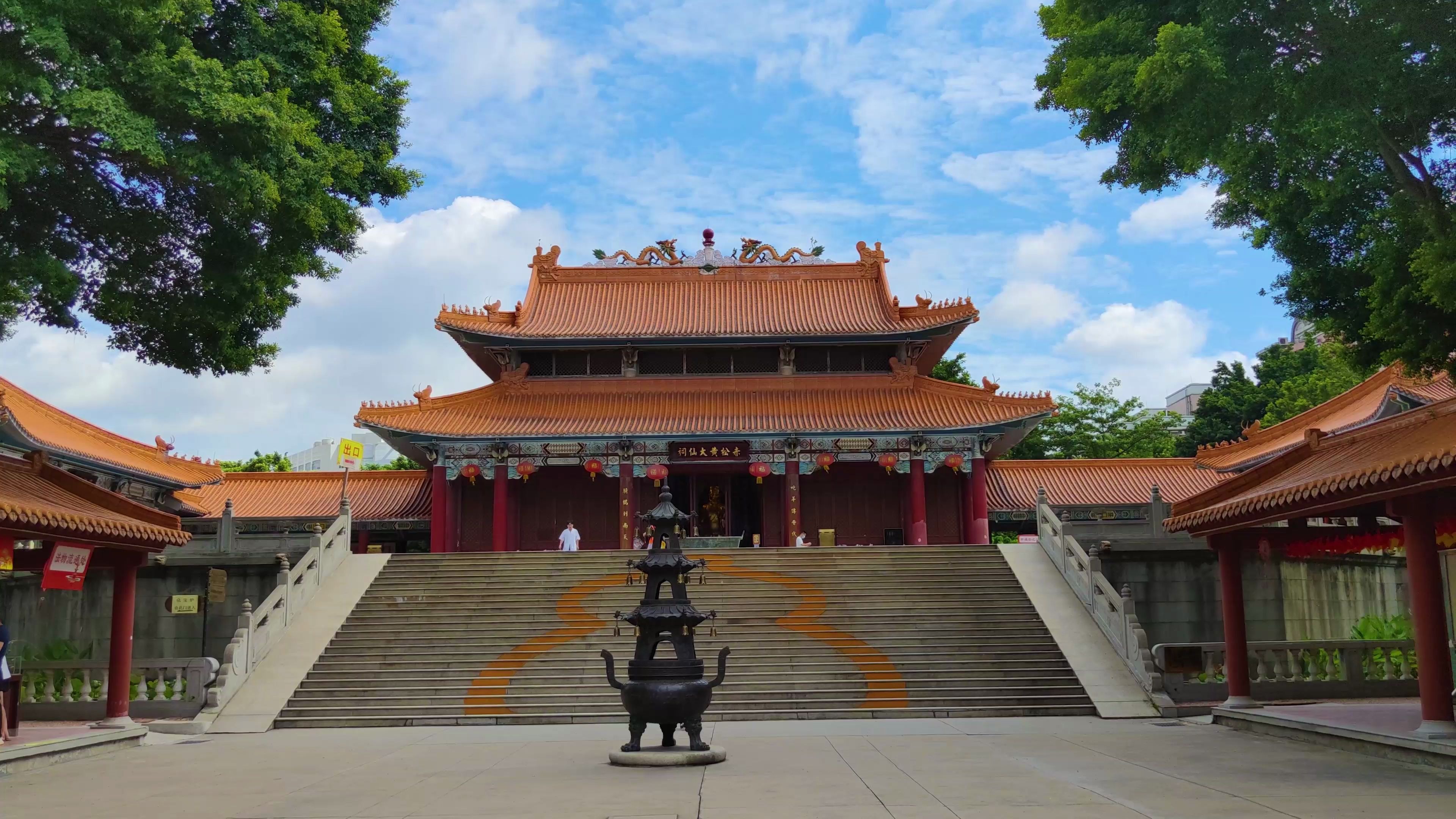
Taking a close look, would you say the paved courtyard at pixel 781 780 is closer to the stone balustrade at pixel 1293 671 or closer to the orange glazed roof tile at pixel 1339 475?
the stone balustrade at pixel 1293 671

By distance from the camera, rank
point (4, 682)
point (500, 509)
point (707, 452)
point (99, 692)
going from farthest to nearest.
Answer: point (707, 452) < point (500, 509) < point (99, 692) < point (4, 682)

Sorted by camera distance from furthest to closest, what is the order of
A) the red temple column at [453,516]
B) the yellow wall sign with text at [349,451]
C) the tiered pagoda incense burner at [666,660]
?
the red temple column at [453,516] < the yellow wall sign with text at [349,451] < the tiered pagoda incense burner at [666,660]

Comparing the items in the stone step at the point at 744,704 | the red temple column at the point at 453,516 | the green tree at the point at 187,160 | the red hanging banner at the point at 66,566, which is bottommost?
the stone step at the point at 744,704

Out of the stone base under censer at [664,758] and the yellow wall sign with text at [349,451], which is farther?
the yellow wall sign with text at [349,451]

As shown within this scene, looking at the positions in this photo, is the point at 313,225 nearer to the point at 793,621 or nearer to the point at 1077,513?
the point at 793,621

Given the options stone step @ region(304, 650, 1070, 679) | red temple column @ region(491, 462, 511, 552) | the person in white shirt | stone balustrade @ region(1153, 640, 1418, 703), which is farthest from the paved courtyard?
red temple column @ region(491, 462, 511, 552)

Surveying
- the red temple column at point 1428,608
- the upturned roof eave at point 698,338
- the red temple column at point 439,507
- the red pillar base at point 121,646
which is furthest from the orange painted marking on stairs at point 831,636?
the red temple column at point 439,507

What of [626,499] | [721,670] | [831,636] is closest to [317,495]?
[626,499]

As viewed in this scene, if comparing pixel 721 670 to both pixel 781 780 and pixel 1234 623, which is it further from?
pixel 1234 623

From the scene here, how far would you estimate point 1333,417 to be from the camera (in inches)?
954

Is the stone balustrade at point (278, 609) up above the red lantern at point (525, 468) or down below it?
below

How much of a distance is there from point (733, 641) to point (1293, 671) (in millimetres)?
7813

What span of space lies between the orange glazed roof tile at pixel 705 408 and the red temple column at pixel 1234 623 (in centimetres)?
1239

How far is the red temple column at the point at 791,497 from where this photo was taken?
26734 mm
